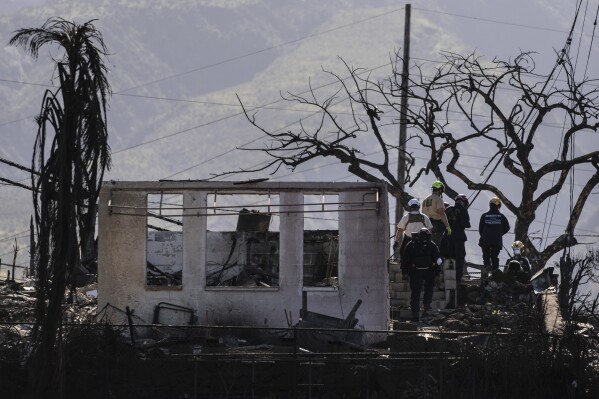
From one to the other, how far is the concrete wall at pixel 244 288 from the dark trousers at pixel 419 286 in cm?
59

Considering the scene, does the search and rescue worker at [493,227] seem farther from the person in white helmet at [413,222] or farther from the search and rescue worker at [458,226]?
the person in white helmet at [413,222]

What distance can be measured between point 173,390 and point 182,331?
122 inches

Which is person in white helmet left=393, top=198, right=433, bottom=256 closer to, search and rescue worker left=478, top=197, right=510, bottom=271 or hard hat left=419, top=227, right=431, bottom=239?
hard hat left=419, top=227, right=431, bottom=239

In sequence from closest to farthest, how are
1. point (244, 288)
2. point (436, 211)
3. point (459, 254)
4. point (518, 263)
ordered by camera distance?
point (244, 288)
point (436, 211)
point (459, 254)
point (518, 263)

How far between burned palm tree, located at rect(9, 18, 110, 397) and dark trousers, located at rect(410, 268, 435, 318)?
342 inches

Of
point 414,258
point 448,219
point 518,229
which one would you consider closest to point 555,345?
point 414,258

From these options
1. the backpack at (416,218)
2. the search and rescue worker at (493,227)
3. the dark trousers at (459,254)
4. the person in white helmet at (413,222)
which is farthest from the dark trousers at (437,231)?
the backpack at (416,218)

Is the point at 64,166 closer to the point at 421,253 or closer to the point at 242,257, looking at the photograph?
the point at 421,253

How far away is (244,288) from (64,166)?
904cm

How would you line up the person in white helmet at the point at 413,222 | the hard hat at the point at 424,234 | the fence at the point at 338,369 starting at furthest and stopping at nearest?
the person in white helmet at the point at 413,222
the hard hat at the point at 424,234
the fence at the point at 338,369

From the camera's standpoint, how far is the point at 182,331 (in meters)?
26.2

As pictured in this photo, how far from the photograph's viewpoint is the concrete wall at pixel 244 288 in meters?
27.4

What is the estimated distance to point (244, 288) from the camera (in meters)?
27.4

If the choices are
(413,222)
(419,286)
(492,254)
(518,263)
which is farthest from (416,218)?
(492,254)
